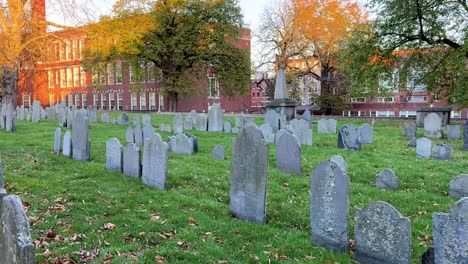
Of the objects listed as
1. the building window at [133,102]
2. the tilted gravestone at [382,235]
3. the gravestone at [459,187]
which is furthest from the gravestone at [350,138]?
the building window at [133,102]

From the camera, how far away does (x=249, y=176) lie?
5.77m

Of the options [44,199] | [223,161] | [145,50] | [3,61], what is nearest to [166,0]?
[145,50]

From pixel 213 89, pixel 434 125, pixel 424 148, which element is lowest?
pixel 424 148

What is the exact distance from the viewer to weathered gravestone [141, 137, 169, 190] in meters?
7.16

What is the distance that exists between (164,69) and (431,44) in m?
22.3

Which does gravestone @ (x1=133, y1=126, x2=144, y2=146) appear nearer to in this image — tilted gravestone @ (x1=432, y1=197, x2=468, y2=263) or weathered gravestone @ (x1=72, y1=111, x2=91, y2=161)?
weathered gravestone @ (x1=72, y1=111, x2=91, y2=161)

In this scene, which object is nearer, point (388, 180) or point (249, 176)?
point (249, 176)

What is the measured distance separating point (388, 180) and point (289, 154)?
6.98 ft

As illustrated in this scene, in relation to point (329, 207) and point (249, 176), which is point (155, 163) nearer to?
point (249, 176)

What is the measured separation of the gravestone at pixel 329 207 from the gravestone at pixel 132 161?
163 inches

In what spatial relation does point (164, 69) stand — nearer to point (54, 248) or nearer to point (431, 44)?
point (431, 44)

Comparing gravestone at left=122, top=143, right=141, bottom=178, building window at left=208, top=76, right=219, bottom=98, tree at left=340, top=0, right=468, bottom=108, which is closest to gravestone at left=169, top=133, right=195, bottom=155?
gravestone at left=122, top=143, right=141, bottom=178

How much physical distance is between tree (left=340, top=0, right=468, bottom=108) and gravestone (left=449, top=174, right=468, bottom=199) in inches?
495

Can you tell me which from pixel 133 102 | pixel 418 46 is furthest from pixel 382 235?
pixel 133 102
